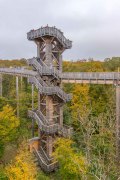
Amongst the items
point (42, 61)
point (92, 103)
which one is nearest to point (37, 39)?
point (42, 61)

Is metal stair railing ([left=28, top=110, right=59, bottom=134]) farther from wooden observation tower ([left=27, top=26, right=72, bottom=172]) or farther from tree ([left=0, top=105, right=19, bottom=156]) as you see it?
tree ([left=0, top=105, right=19, bottom=156])

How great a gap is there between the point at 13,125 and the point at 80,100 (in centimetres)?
1262

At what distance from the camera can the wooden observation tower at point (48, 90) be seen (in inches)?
1097

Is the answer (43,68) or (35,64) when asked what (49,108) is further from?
(35,64)

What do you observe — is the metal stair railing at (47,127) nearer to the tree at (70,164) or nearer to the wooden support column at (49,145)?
the wooden support column at (49,145)

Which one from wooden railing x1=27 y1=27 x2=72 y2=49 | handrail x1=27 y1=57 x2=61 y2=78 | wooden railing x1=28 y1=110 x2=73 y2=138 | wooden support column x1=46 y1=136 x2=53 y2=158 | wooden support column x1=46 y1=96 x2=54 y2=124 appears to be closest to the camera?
wooden railing x1=27 y1=27 x2=72 y2=49

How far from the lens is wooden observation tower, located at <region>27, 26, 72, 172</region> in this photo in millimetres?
27875

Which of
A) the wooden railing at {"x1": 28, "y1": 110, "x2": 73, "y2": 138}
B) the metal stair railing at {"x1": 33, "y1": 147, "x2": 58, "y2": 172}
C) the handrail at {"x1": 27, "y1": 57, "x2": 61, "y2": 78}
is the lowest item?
the metal stair railing at {"x1": 33, "y1": 147, "x2": 58, "y2": 172}

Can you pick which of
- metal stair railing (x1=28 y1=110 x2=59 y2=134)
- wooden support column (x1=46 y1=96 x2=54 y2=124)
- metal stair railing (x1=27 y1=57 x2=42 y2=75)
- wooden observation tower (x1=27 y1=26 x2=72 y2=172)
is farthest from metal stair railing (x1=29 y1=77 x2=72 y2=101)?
metal stair railing (x1=28 y1=110 x2=59 y2=134)

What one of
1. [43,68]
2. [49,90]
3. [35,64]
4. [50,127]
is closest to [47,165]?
[50,127]

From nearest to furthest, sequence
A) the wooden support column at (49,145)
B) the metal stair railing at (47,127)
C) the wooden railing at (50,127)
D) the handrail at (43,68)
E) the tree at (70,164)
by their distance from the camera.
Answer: the tree at (70,164) < the handrail at (43,68) < the metal stair railing at (47,127) < the wooden railing at (50,127) < the wooden support column at (49,145)

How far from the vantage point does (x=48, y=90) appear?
27250 mm

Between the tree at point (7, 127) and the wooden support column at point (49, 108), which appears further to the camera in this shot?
the wooden support column at point (49, 108)

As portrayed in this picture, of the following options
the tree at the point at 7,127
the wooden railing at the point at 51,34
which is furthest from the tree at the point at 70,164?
the wooden railing at the point at 51,34
